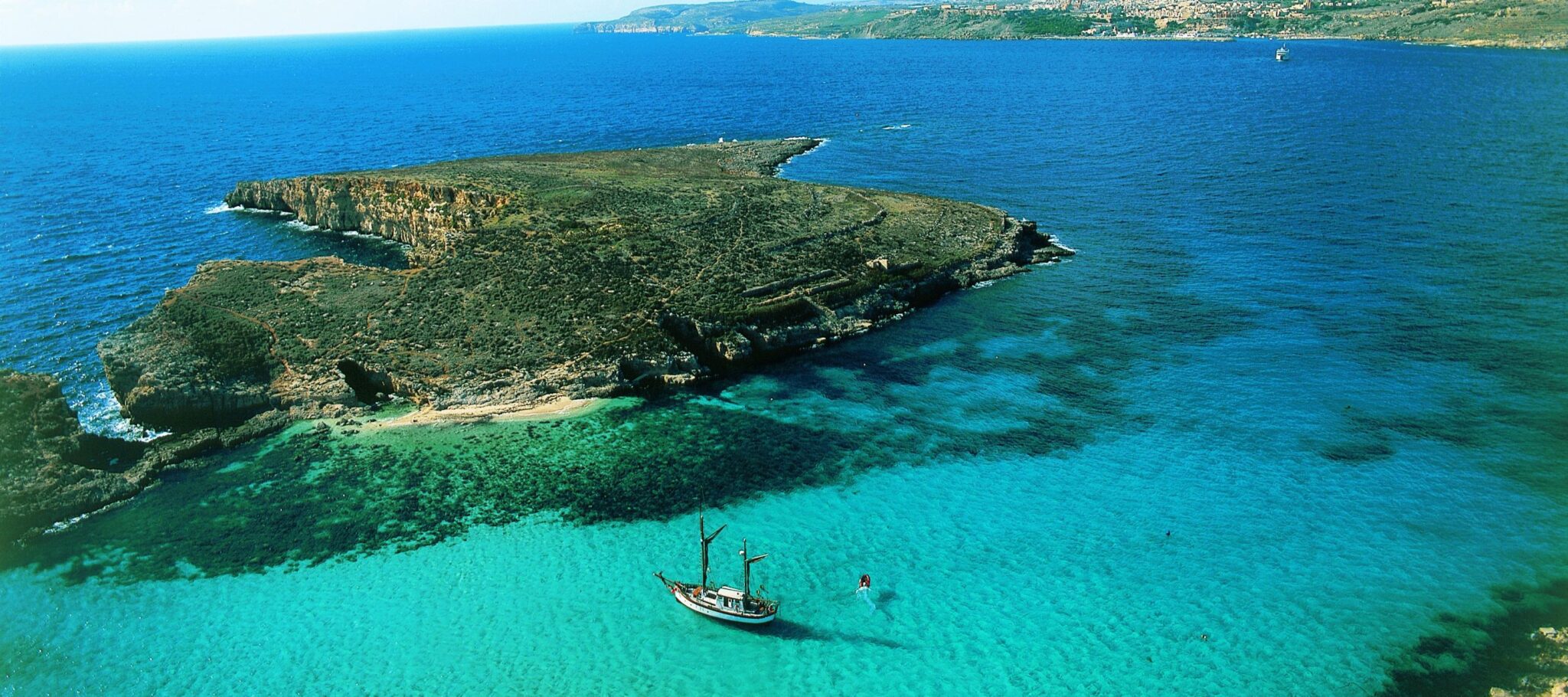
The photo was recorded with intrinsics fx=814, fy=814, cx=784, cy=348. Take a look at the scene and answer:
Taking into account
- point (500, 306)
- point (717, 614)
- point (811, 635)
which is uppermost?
point (500, 306)

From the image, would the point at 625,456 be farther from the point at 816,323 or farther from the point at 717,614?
the point at 816,323

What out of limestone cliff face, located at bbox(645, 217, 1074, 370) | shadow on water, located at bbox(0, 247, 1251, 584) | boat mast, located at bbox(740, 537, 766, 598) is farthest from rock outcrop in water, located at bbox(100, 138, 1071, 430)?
boat mast, located at bbox(740, 537, 766, 598)

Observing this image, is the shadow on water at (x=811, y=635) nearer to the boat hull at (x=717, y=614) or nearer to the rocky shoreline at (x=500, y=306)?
the boat hull at (x=717, y=614)

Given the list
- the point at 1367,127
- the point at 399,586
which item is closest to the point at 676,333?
the point at 399,586

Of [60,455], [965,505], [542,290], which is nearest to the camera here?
[965,505]

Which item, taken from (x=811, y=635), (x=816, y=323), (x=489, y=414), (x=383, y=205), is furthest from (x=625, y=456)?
(x=383, y=205)

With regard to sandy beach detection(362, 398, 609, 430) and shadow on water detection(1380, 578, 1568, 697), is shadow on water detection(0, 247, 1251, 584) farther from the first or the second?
shadow on water detection(1380, 578, 1568, 697)
